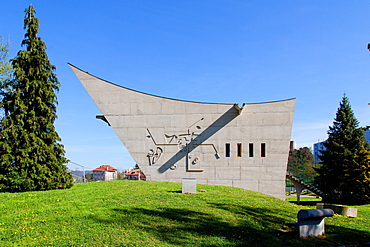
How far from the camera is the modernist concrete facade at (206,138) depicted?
62.2 ft

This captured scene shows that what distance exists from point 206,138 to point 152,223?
11.6 m

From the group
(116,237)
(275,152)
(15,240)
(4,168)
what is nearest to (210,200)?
(116,237)

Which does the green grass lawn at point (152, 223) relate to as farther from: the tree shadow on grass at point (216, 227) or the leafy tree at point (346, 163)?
the leafy tree at point (346, 163)

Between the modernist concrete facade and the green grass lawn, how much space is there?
23.5 feet

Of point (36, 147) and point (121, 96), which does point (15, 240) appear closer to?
point (36, 147)

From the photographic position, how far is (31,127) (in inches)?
590

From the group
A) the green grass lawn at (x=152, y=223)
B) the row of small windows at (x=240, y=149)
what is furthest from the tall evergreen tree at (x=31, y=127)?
the row of small windows at (x=240, y=149)

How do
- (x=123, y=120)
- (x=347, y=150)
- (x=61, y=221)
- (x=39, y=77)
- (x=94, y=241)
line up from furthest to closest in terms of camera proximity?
(x=347, y=150)
(x=123, y=120)
(x=39, y=77)
(x=61, y=221)
(x=94, y=241)

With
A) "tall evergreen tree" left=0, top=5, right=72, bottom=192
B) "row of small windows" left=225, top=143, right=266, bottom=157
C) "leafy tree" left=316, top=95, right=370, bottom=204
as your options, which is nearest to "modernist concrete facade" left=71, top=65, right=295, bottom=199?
"row of small windows" left=225, top=143, right=266, bottom=157

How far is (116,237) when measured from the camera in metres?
7.02

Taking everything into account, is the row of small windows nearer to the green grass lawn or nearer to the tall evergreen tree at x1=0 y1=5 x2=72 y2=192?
the green grass lawn

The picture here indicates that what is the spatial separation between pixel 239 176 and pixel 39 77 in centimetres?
1347

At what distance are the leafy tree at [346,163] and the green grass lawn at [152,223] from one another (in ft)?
54.6

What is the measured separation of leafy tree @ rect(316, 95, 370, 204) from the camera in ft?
81.9
